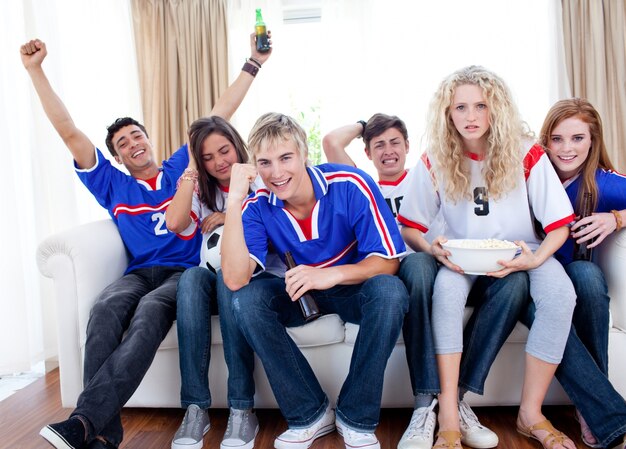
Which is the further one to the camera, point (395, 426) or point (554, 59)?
point (554, 59)

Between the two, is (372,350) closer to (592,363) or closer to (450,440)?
(450,440)

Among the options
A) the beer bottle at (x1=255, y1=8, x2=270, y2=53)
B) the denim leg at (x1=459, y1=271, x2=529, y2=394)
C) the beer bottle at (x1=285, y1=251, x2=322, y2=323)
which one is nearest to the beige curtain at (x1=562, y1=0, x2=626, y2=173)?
the beer bottle at (x1=255, y1=8, x2=270, y2=53)

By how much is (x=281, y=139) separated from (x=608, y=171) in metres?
1.14

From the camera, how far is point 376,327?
5.38 ft

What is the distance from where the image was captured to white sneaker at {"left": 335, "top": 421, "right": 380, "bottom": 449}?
5.41ft

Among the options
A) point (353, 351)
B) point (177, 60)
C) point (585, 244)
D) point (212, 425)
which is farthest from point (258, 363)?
point (177, 60)

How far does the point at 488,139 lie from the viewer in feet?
6.05

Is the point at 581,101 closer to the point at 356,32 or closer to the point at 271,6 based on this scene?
the point at 356,32

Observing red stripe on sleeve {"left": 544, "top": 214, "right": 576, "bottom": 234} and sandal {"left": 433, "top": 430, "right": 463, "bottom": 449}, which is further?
red stripe on sleeve {"left": 544, "top": 214, "right": 576, "bottom": 234}

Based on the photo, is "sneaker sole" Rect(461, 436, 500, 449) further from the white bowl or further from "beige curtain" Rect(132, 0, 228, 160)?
"beige curtain" Rect(132, 0, 228, 160)

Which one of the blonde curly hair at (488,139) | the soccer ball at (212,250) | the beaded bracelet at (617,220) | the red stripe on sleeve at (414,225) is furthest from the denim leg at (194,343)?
Answer: the beaded bracelet at (617,220)

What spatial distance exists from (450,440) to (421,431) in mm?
88

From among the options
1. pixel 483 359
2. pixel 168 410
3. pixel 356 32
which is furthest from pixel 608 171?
pixel 356 32

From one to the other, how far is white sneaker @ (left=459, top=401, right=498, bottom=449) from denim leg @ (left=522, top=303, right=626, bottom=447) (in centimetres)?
26
